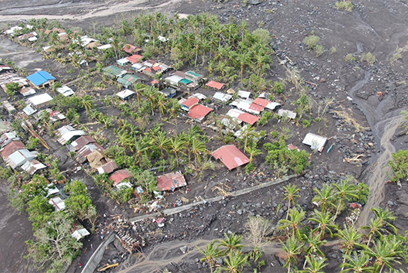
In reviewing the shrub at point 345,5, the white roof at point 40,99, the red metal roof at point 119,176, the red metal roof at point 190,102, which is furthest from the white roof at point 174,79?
the shrub at point 345,5

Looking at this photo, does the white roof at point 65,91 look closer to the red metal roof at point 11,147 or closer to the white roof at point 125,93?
the white roof at point 125,93

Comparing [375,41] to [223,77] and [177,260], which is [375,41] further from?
[177,260]

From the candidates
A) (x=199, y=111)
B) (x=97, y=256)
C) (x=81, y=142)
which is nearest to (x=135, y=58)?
(x=199, y=111)

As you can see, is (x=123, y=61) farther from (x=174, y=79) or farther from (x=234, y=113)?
(x=234, y=113)

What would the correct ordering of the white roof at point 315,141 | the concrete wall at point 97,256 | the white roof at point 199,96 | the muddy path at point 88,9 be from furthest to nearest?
the muddy path at point 88,9 < the white roof at point 199,96 < the white roof at point 315,141 < the concrete wall at point 97,256

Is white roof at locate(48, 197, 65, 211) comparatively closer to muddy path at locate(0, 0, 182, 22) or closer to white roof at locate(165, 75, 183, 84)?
Answer: white roof at locate(165, 75, 183, 84)

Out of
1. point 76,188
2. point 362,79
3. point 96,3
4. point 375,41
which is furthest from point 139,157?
point 96,3

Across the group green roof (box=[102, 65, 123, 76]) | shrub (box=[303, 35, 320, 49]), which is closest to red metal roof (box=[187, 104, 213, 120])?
green roof (box=[102, 65, 123, 76])
